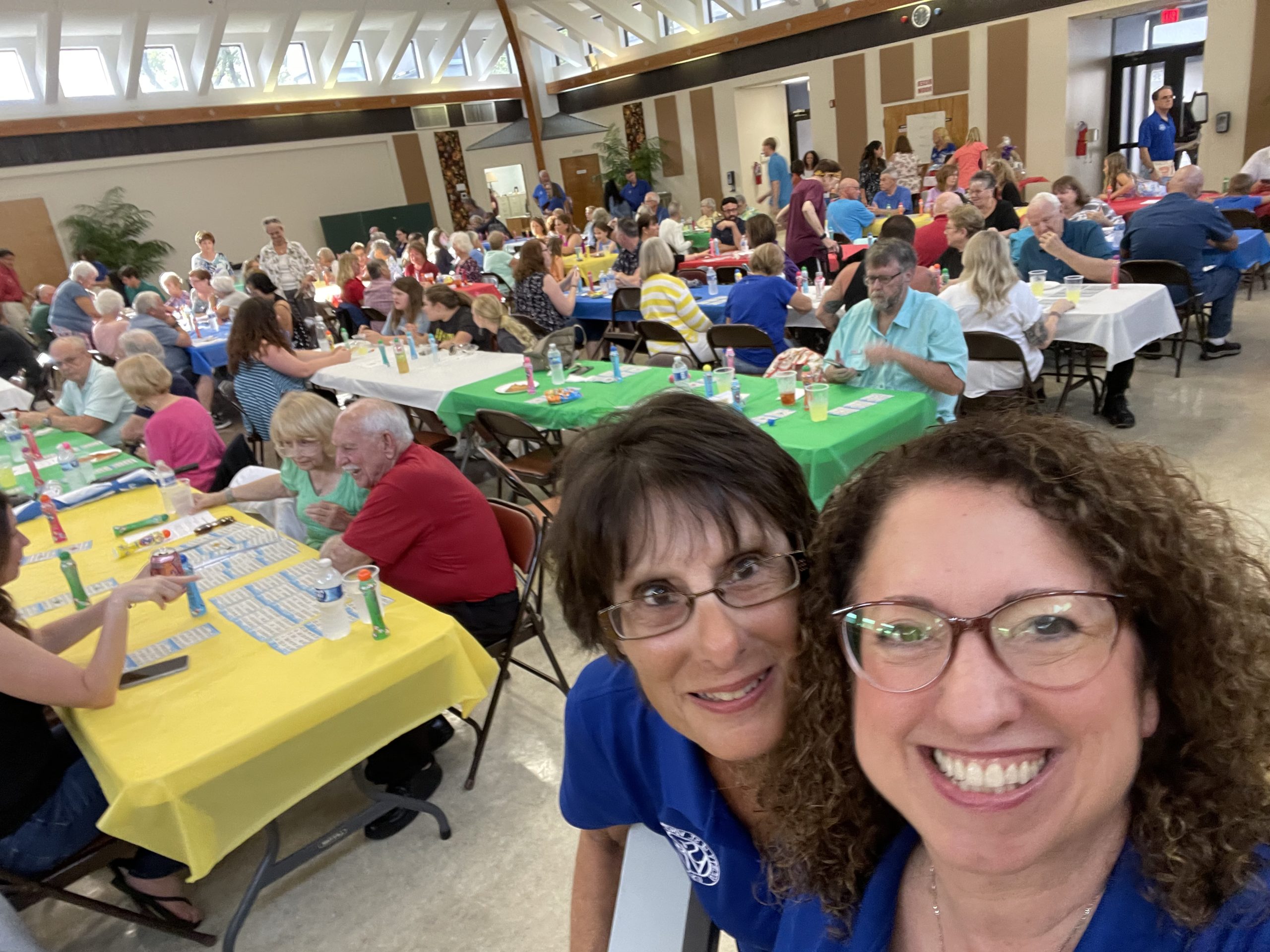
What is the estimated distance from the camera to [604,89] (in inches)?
710

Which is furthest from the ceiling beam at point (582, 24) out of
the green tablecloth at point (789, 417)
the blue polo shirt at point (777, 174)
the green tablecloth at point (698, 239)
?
the green tablecloth at point (789, 417)

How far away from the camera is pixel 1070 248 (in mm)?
5312

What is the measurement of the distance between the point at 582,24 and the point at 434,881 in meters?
18.3

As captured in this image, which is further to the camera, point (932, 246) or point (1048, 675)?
point (932, 246)

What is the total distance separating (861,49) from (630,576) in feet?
48.5

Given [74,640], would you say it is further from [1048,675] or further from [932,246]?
[932,246]

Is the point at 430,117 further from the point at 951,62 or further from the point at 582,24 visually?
the point at 951,62

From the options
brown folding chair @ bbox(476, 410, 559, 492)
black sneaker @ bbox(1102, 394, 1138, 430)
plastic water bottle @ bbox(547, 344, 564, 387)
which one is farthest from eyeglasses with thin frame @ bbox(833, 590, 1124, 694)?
black sneaker @ bbox(1102, 394, 1138, 430)

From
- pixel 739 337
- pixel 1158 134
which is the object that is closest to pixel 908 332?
pixel 739 337

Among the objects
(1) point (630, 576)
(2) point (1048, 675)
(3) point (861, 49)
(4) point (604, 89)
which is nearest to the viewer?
(2) point (1048, 675)

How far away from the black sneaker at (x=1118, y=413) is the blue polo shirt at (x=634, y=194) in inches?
479

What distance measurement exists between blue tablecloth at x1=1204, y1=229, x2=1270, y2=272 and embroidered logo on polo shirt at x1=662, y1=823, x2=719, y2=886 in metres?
6.18

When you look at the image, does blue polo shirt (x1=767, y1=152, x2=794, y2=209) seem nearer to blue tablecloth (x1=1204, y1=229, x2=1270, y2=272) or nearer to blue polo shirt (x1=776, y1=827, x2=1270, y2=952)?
blue tablecloth (x1=1204, y1=229, x2=1270, y2=272)

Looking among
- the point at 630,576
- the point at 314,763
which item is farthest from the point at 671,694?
the point at 314,763
